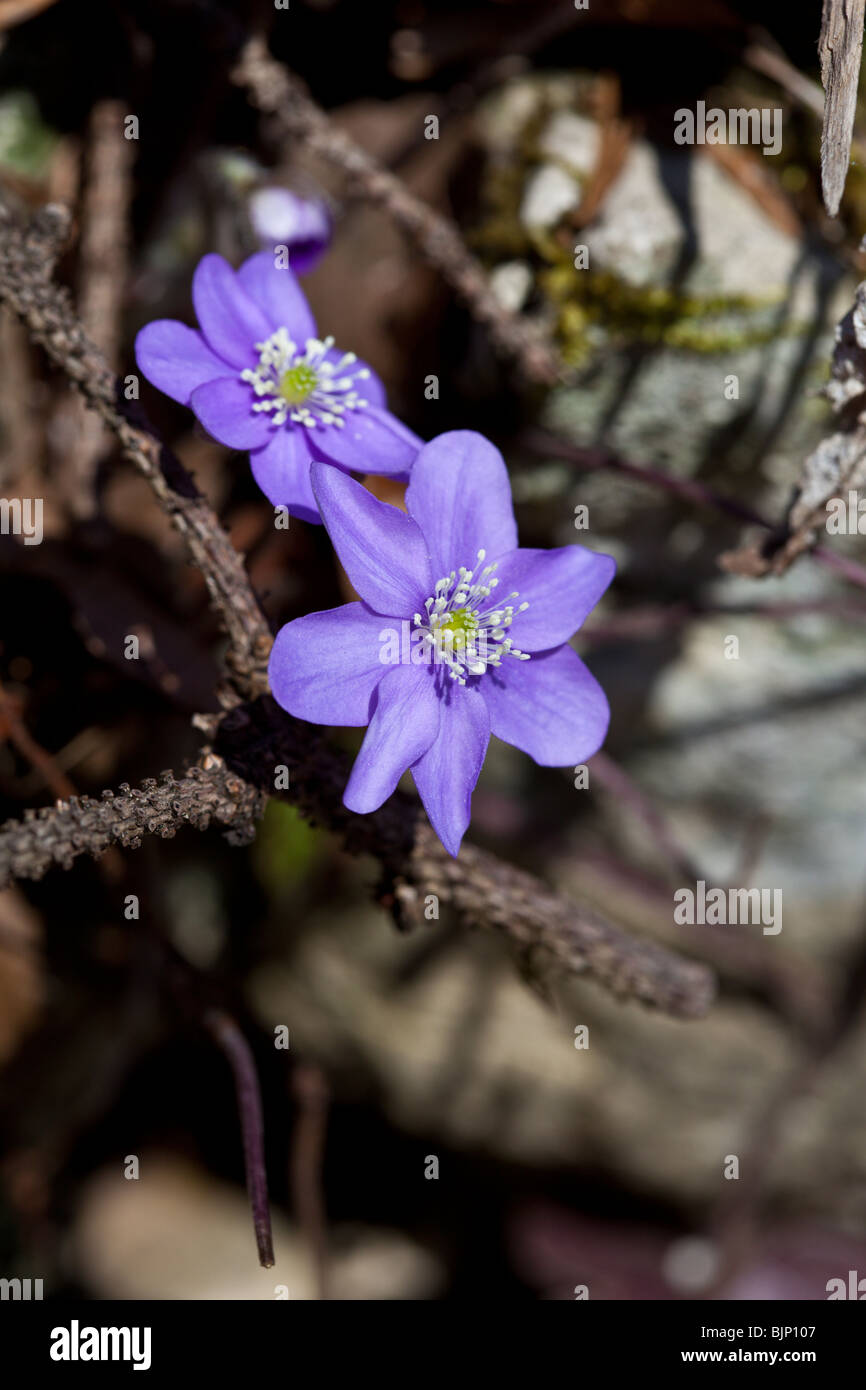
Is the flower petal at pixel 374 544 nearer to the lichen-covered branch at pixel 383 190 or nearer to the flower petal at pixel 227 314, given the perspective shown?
the flower petal at pixel 227 314

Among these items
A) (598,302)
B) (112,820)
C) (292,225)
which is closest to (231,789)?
(112,820)

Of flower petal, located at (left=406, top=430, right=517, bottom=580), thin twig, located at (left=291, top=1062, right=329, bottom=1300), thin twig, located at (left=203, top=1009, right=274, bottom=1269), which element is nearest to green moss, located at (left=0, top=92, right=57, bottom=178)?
flower petal, located at (left=406, top=430, right=517, bottom=580)

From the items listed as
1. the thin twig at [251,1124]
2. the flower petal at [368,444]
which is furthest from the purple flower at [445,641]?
the thin twig at [251,1124]

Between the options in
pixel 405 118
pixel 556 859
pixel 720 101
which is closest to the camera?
pixel 720 101

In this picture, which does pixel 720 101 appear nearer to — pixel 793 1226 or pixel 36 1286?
pixel 793 1226

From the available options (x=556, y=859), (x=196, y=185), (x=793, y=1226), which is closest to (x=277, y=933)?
(x=556, y=859)

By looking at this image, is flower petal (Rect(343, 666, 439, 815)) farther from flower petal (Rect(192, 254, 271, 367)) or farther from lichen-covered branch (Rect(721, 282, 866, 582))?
lichen-covered branch (Rect(721, 282, 866, 582))
